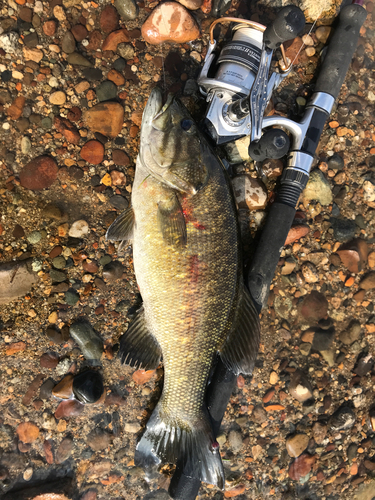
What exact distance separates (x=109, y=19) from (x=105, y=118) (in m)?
0.94

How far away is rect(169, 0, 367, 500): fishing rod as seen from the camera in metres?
2.62

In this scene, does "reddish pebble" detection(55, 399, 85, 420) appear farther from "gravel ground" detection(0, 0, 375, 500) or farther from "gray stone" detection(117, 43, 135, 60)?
"gray stone" detection(117, 43, 135, 60)

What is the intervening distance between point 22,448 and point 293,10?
4146 millimetres

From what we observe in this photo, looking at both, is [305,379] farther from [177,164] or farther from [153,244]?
[177,164]

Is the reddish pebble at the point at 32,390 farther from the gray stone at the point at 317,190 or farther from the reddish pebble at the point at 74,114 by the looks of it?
the gray stone at the point at 317,190

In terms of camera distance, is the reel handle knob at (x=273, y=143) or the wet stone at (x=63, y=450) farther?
the wet stone at (x=63, y=450)

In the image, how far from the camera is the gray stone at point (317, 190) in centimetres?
327

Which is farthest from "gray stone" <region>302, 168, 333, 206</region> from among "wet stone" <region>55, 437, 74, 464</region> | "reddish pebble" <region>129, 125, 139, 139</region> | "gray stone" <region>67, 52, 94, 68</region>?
"wet stone" <region>55, 437, 74, 464</region>

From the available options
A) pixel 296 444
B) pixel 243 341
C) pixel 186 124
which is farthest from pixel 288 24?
pixel 296 444

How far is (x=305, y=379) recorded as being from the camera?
129 inches

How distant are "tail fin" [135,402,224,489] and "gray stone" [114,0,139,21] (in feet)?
11.8

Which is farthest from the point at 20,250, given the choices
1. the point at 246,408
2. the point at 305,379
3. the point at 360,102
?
the point at 360,102

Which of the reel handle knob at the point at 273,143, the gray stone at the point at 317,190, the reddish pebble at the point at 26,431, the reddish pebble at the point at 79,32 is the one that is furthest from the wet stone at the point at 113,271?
the reddish pebble at the point at 79,32

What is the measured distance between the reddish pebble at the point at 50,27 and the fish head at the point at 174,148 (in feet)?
4.37
